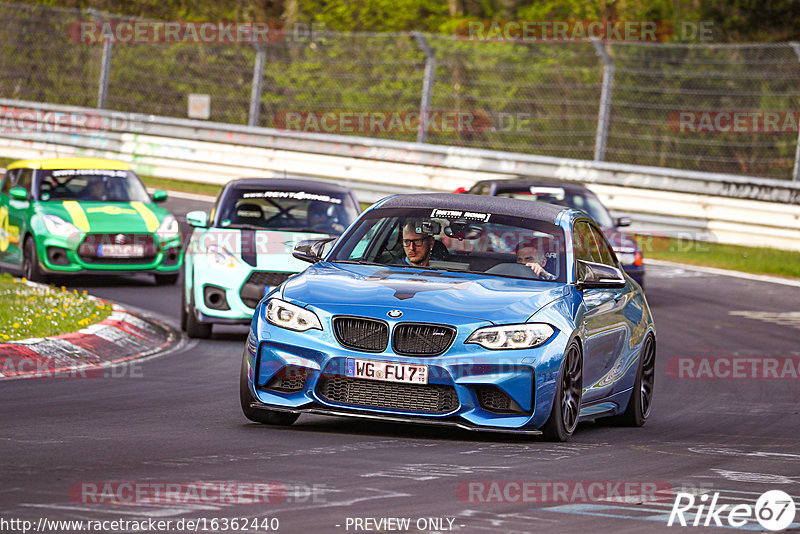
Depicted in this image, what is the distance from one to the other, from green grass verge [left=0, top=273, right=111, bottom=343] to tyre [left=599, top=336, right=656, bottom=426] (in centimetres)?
479

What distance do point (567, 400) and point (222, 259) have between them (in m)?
6.22

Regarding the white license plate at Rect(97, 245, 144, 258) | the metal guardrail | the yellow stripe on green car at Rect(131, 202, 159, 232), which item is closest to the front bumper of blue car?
the white license plate at Rect(97, 245, 144, 258)

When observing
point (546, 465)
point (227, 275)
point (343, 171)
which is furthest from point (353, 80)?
point (546, 465)

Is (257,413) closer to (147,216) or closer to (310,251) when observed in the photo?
(310,251)

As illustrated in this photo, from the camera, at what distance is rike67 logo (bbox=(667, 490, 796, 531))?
6723mm

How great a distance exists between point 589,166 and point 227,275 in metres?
12.9

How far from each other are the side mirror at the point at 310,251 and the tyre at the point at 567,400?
6.13ft

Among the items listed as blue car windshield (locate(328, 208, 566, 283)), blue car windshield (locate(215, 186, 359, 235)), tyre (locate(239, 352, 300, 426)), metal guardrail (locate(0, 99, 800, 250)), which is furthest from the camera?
metal guardrail (locate(0, 99, 800, 250))

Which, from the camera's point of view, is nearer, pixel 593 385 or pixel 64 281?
pixel 593 385

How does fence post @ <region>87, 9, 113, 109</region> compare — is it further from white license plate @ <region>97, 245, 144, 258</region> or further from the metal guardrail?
white license plate @ <region>97, 245, 144, 258</region>

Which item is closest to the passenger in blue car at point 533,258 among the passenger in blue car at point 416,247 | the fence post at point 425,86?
the passenger in blue car at point 416,247

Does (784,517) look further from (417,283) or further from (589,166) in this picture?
(589,166)

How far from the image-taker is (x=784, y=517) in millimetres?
6930

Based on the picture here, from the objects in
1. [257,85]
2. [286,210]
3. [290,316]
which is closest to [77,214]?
[286,210]
